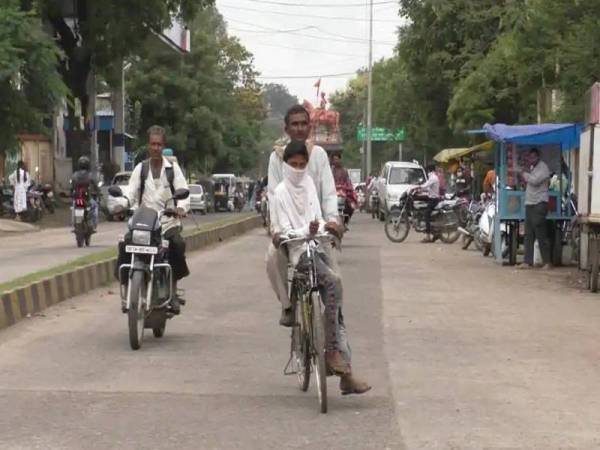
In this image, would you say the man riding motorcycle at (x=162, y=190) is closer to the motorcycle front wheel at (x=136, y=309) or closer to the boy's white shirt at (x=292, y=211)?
the motorcycle front wheel at (x=136, y=309)

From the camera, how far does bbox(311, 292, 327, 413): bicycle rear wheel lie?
263 inches

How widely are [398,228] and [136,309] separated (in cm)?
1641

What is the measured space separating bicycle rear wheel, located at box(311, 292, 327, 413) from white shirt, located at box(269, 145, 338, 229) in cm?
71

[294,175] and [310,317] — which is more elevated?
[294,175]

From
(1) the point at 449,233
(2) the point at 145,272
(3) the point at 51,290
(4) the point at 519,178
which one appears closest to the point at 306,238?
(2) the point at 145,272

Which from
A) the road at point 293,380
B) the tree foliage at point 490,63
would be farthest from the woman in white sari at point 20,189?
the road at point 293,380

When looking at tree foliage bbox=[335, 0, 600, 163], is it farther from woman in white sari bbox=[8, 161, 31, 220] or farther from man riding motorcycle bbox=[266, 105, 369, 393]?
woman in white sari bbox=[8, 161, 31, 220]

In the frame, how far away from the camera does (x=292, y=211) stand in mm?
7125

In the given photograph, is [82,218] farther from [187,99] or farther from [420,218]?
[187,99]

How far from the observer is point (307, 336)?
7000mm

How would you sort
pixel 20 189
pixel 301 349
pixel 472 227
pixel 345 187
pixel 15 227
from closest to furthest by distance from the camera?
pixel 301 349
pixel 345 187
pixel 472 227
pixel 15 227
pixel 20 189

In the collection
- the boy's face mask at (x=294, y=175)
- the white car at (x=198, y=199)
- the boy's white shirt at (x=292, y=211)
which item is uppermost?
the boy's face mask at (x=294, y=175)

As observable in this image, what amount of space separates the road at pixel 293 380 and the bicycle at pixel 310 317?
0.27 meters

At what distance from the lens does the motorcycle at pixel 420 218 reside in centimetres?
2438
